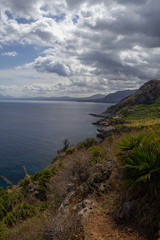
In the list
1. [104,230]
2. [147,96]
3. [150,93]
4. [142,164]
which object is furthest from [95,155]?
[150,93]

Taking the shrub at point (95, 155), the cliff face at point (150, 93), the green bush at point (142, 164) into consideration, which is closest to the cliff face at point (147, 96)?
the cliff face at point (150, 93)

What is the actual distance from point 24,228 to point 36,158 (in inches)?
1545

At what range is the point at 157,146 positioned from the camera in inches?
218

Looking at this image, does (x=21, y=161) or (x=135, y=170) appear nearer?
(x=135, y=170)

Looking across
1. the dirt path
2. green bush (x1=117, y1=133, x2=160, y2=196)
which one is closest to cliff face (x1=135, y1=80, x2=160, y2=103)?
green bush (x1=117, y1=133, x2=160, y2=196)

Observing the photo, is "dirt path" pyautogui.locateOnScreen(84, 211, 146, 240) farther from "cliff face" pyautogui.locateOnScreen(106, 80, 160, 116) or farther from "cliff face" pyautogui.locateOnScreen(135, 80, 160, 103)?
"cliff face" pyautogui.locateOnScreen(135, 80, 160, 103)

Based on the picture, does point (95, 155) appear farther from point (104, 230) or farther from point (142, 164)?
point (104, 230)

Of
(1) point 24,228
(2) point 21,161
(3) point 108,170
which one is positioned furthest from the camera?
(2) point 21,161

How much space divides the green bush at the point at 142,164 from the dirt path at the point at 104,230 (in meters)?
1.18

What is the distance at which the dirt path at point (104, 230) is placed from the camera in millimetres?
4521

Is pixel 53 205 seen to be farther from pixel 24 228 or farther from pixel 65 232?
pixel 65 232

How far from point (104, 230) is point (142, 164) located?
7.36ft

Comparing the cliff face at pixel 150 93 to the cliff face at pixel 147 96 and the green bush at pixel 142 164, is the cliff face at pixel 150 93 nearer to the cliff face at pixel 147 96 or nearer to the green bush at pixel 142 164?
the cliff face at pixel 147 96

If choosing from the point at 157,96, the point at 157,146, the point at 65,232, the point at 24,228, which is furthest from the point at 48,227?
the point at 157,96
